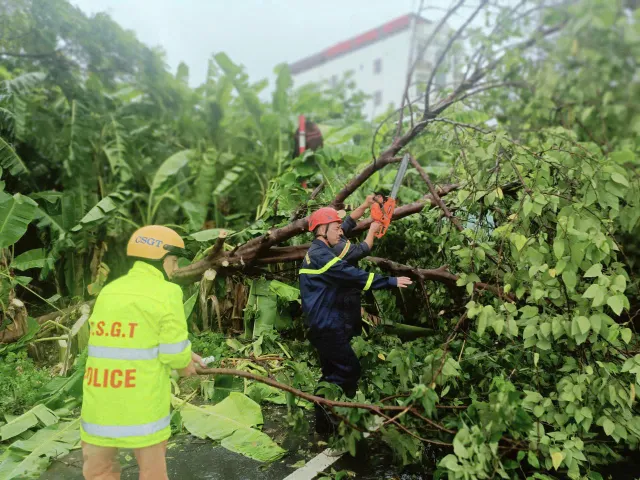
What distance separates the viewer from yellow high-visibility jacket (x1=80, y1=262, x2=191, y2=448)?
2432 millimetres

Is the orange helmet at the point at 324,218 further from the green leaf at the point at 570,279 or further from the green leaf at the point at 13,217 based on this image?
the green leaf at the point at 13,217

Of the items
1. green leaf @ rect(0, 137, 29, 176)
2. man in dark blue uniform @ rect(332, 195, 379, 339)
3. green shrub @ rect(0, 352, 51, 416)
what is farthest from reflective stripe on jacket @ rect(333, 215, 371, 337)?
green leaf @ rect(0, 137, 29, 176)

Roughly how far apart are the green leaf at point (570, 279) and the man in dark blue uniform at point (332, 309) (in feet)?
3.71

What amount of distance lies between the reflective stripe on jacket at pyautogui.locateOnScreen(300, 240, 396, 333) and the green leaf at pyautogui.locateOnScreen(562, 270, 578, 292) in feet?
3.98

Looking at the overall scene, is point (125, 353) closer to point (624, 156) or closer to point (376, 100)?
point (624, 156)

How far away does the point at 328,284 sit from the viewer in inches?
154

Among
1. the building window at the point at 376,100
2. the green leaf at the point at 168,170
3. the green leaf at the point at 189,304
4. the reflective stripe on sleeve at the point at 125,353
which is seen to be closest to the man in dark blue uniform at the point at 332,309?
the reflective stripe on sleeve at the point at 125,353

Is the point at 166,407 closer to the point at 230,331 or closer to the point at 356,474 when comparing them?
the point at 356,474

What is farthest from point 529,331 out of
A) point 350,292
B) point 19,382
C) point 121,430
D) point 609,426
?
point 19,382

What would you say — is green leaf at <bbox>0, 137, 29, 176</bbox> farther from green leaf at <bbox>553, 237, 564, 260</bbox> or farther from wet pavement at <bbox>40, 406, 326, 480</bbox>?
green leaf at <bbox>553, 237, 564, 260</bbox>

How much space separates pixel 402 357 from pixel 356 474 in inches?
34.7

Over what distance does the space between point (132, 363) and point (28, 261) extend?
3.89m

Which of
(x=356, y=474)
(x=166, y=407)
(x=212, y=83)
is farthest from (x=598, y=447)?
(x=212, y=83)

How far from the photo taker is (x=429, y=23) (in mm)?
4727
